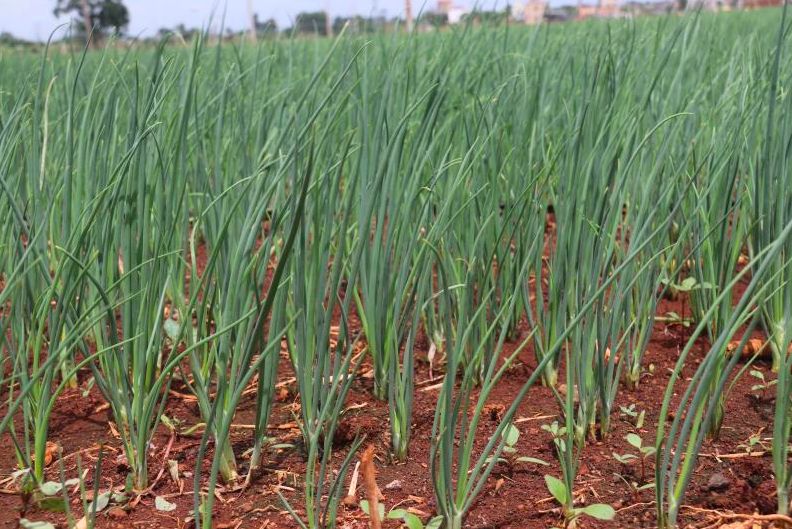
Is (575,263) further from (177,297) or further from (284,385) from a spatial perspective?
(177,297)

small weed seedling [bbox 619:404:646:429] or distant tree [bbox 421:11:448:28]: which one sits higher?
distant tree [bbox 421:11:448:28]

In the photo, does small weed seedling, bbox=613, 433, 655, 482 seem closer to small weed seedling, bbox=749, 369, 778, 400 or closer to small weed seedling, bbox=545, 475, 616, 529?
small weed seedling, bbox=545, 475, 616, 529

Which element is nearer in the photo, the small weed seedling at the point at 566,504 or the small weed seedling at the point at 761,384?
the small weed seedling at the point at 566,504

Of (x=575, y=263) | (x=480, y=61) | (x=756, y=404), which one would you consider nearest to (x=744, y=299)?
(x=575, y=263)

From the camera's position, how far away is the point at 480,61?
248 cm

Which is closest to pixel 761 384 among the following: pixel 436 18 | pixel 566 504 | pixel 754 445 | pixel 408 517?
pixel 754 445

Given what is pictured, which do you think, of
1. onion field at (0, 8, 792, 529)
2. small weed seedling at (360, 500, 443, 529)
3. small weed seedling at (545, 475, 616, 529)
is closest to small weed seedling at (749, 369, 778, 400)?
onion field at (0, 8, 792, 529)

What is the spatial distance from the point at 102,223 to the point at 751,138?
119 cm

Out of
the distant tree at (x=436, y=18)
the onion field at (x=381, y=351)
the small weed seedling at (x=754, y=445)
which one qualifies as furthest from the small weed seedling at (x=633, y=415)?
the distant tree at (x=436, y=18)

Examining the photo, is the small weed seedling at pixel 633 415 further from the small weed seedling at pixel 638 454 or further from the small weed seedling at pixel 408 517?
the small weed seedling at pixel 408 517

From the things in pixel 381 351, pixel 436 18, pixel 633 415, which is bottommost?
pixel 633 415

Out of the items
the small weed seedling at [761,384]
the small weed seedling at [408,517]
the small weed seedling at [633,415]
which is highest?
the small weed seedling at [408,517]

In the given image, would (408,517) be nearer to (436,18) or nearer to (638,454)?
(638,454)

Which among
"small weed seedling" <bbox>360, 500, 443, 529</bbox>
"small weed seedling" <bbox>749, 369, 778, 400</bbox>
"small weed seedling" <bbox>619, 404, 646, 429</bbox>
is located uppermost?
"small weed seedling" <bbox>360, 500, 443, 529</bbox>
